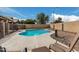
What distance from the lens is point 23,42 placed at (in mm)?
2152

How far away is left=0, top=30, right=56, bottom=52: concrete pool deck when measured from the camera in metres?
2.12

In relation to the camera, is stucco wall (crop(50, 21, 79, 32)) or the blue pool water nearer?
stucco wall (crop(50, 21, 79, 32))

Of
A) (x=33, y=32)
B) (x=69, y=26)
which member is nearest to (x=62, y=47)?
(x=69, y=26)

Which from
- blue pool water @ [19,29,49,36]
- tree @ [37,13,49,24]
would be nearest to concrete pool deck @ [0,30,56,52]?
blue pool water @ [19,29,49,36]

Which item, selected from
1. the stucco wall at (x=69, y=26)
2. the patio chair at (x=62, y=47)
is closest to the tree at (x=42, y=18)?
the stucco wall at (x=69, y=26)

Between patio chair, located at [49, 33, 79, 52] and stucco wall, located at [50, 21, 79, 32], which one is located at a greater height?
stucco wall, located at [50, 21, 79, 32]

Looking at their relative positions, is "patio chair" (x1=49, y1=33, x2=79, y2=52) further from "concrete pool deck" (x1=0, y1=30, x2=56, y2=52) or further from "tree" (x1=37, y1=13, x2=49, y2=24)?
"tree" (x1=37, y1=13, x2=49, y2=24)

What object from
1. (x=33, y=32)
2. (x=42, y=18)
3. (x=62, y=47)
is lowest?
(x=62, y=47)

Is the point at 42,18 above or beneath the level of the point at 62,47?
above

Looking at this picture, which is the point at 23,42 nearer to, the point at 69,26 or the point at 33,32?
the point at 33,32
